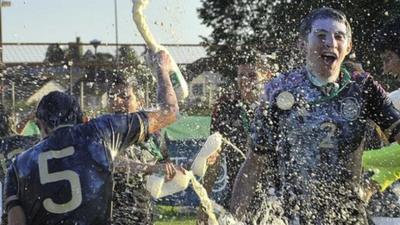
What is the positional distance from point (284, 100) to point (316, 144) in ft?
0.79

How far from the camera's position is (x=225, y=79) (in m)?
16.1

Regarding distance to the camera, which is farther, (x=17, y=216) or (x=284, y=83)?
(x=17, y=216)

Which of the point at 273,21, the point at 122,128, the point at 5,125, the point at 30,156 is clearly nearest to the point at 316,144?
the point at 122,128

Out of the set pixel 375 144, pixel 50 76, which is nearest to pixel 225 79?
pixel 50 76

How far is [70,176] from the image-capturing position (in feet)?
12.6

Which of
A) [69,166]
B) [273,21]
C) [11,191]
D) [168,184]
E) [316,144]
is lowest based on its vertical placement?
[168,184]

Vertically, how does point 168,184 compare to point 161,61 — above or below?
below

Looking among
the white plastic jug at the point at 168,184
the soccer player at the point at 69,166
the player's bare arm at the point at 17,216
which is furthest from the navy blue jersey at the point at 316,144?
the white plastic jug at the point at 168,184

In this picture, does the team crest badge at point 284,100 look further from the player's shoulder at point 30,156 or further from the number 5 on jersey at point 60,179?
the player's shoulder at point 30,156

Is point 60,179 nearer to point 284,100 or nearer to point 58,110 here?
point 58,110

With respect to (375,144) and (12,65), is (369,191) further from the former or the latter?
(12,65)

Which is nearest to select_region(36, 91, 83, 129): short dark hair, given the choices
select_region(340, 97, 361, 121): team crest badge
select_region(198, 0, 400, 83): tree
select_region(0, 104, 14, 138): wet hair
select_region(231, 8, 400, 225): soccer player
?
select_region(231, 8, 400, 225): soccer player

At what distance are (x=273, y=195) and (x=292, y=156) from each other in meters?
0.22

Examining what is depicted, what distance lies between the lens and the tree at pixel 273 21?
17031 millimetres
